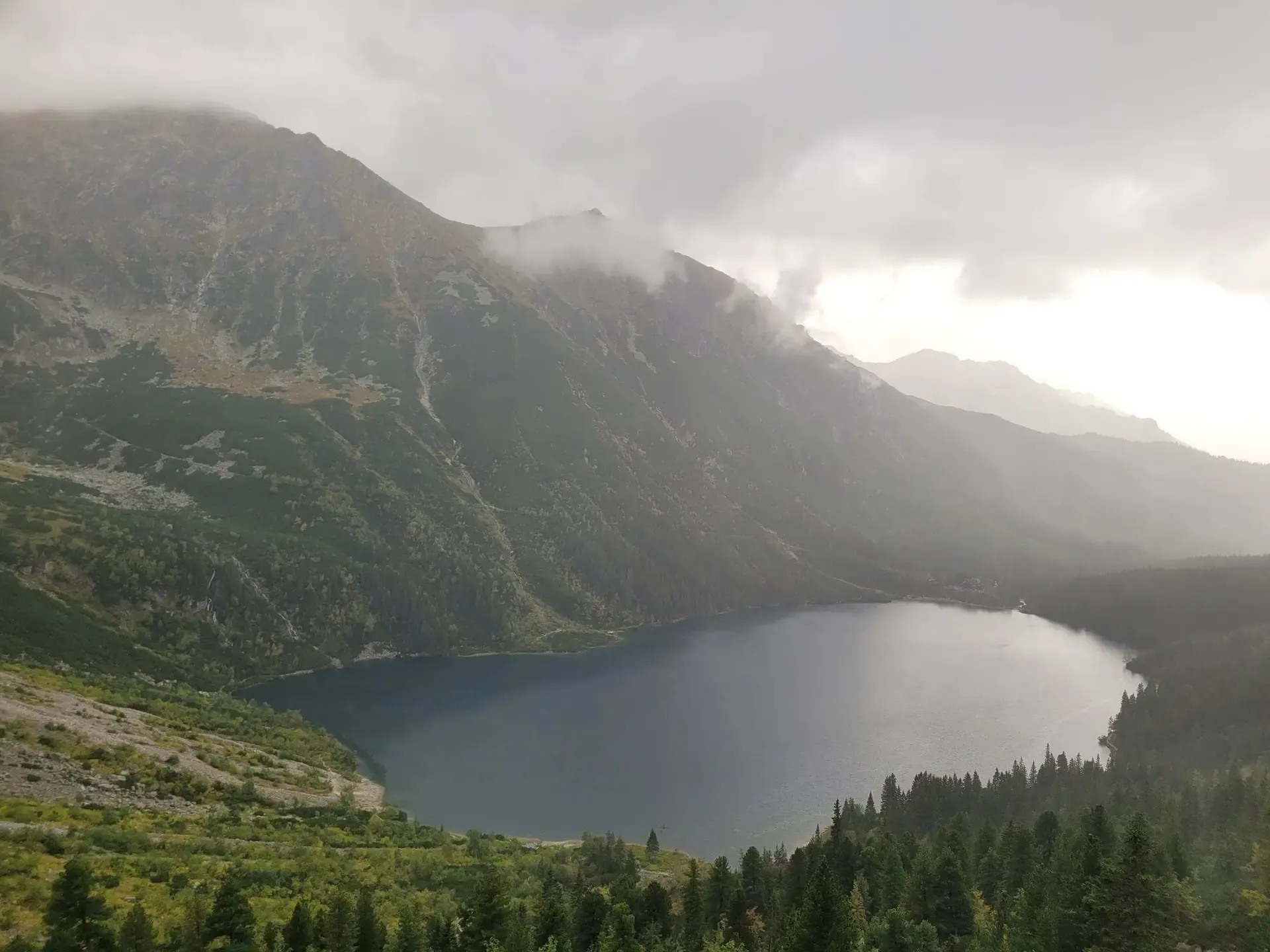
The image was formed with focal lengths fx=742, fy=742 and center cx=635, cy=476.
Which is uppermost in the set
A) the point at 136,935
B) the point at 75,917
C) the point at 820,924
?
the point at 75,917

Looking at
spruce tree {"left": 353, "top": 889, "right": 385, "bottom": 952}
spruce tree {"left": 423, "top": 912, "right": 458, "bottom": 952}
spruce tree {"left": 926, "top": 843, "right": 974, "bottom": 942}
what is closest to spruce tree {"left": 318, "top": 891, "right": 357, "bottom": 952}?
spruce tree {"left": 353, "top": 889, "right": 385, "bottom": 952}

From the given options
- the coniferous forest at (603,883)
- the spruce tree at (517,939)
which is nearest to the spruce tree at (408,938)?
the coniferous forest at (603,883)

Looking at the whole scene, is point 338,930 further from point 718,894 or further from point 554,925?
point 718,894

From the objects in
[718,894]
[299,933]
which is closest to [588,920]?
[718,894]

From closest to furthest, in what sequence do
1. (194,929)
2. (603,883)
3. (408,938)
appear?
(194,929) < (408,938) < (603,883)

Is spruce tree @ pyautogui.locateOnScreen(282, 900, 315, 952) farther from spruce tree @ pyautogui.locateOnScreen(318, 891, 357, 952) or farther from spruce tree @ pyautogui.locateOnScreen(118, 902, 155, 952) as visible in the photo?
spruce tree @ pyautogui.locateOnScreen(118, 902, 155, 952)

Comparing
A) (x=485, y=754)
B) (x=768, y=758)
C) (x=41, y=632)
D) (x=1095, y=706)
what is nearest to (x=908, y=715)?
(x=768, y=758)

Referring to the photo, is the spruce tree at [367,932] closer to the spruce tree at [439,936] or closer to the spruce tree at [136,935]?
the spruce tree at [439,936]
